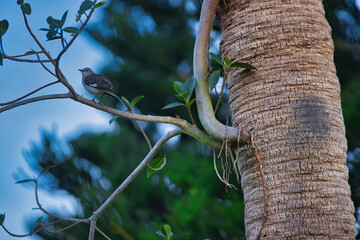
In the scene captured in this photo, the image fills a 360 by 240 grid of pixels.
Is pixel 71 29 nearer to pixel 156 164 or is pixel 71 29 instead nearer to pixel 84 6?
pixel 84 6

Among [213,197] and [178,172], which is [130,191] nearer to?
[178,172]

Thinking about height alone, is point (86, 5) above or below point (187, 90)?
above

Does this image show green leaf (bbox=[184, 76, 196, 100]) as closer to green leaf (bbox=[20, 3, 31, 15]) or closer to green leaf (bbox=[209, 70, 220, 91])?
green leaf (bbox=[209, 70, 220, 91])

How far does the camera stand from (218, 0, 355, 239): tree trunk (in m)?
0.92

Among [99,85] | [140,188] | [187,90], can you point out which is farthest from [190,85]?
[140,188]

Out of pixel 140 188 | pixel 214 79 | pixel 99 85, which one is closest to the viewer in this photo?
pixel 214 79

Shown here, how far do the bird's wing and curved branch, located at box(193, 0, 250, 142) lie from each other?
884mm

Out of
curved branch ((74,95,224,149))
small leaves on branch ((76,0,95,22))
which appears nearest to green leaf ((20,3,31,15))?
small leaves on branch ((76,0,95,22))

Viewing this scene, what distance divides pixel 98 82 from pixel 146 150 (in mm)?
3401

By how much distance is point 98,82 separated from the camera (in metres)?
2.07

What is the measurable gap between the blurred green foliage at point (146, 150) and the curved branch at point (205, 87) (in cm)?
122

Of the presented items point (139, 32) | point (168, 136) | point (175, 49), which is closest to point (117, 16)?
point (139, 32)

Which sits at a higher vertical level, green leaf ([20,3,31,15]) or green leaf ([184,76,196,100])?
green leaf ([20,3,31,15])

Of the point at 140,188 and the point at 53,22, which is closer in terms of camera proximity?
the point at 53,22
